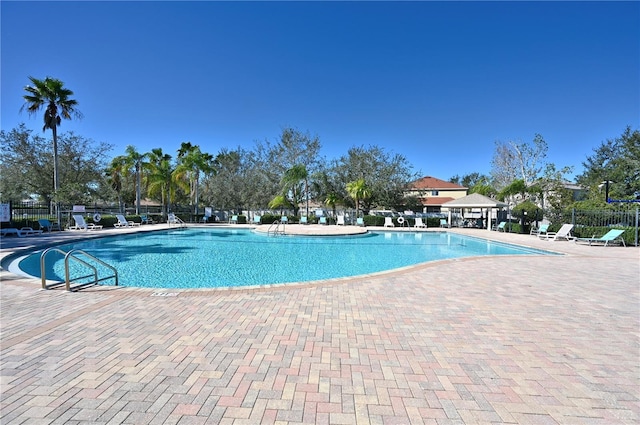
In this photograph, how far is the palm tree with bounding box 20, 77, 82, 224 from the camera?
17.0 m

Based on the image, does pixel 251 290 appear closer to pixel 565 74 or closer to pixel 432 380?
pixel 432 380

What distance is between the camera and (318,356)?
2.94 metres

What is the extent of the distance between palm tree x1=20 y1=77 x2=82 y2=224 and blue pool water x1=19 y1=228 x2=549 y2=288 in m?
8.91

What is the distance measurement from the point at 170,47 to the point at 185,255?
8.69 m

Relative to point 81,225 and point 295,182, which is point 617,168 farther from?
point 81,225

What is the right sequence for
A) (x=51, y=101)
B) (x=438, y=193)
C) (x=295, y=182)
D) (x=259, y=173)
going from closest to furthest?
(x=51, y=101)
(x=295, y=182)
(x=259, y=173)
(x=438, y=193)

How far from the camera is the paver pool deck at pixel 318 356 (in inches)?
84.4

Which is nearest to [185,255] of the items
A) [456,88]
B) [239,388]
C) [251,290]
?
[251,290]

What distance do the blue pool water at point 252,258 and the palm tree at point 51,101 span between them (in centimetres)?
891

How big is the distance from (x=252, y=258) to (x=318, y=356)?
8261 millimetres

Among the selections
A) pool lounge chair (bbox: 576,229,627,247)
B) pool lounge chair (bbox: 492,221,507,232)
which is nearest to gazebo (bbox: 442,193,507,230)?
pool lounge chair (bbox: 492,221,507,232)

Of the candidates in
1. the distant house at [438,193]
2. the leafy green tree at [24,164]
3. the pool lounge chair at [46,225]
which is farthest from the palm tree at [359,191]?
the leafy green tree at [24,164]

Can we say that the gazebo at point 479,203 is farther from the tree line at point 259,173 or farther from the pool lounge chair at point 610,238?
the pool lounge chair at point 610,238

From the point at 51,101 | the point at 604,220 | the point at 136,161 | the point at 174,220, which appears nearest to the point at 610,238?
the point at 604,220
